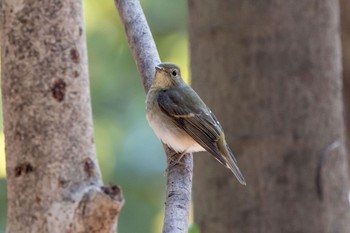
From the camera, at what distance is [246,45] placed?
402 cm

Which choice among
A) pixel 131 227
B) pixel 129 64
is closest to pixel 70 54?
pixel 131 227

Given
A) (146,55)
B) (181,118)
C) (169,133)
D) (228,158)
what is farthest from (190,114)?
(146,55)

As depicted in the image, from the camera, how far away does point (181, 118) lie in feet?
12.4

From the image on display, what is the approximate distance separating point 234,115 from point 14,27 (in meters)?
1.86

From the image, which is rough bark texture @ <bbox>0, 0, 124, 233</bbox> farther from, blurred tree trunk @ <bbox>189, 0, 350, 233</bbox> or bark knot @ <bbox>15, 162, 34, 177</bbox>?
blurred tree trunk @ <bbox>189, 0, 350, 233</bbox>

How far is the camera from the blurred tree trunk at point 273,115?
3980 millimetres

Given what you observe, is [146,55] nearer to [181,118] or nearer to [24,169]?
[181,118]

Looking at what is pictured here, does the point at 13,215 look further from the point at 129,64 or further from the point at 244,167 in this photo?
the point at 129,64


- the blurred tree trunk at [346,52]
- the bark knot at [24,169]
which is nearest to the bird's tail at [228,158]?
the bark knot at [24,169]

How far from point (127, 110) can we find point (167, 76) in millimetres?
2756

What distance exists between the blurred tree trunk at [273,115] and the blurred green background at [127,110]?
2016 mm

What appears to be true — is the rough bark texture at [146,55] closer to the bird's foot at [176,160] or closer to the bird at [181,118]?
the bird's foot at [176,160]

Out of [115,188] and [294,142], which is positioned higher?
[294,142]

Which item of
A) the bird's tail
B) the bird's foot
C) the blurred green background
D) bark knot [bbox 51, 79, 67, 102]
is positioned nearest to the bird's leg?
the bird's foot
